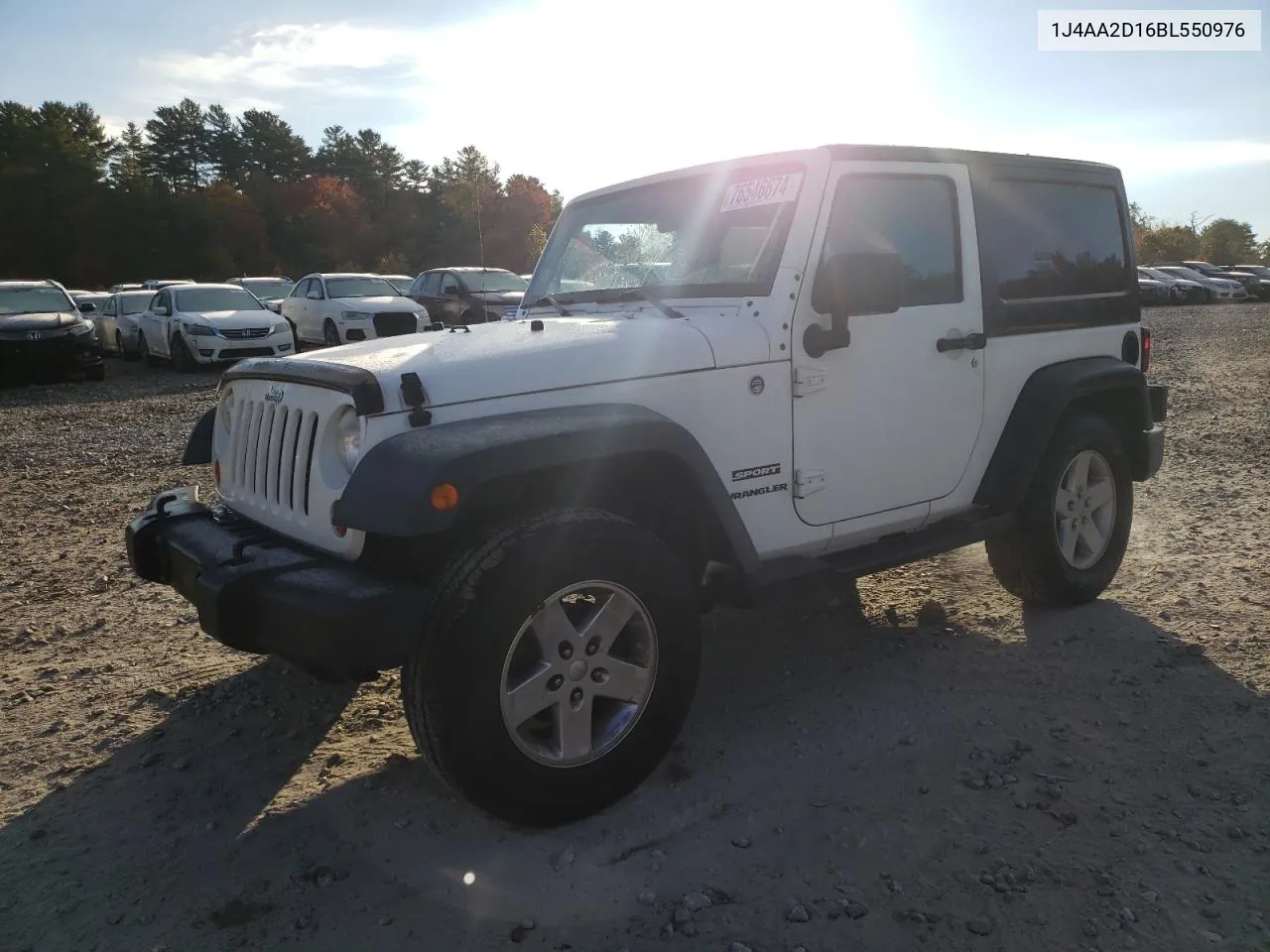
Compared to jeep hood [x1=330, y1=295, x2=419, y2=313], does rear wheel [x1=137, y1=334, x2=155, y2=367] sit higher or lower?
→ lower

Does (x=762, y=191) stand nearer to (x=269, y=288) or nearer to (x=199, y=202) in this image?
(x=269, y=288)

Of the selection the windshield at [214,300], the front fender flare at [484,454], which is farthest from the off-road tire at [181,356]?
the front fender flare at [484,454]

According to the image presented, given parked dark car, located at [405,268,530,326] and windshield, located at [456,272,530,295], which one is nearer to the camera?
parked dark car, located at [405,268,530,326]

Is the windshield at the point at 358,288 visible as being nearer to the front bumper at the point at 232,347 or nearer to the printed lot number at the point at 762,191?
the front bumper at the point at 232,347

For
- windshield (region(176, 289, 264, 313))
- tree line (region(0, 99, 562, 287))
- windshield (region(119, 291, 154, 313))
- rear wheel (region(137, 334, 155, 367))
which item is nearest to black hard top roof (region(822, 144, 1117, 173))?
windshield (region(176, 289, 264, 313))

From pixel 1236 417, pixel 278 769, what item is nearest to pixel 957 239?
pixel 278 769

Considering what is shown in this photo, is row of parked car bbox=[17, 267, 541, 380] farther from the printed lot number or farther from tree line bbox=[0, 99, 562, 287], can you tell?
tree line bbox=[0, 99, 562, 287]

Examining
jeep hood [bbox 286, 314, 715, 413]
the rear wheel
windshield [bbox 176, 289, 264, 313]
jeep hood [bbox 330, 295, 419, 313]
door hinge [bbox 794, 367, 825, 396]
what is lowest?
door hinge [bbox 794, 367, 825, 396]

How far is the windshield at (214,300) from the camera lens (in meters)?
17.0

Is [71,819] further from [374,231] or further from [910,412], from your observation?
[374,231]

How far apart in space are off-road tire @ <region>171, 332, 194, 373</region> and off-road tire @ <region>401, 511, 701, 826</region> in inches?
619

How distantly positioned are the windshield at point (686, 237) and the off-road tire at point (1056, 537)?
68.5 inches

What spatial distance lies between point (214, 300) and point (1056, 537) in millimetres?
16240

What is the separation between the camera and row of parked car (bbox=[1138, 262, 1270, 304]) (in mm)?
35688
